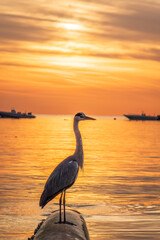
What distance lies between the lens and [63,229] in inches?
399

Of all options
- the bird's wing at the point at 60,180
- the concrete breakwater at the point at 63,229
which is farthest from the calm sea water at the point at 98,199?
the concrete breakwater at the point at 63,229

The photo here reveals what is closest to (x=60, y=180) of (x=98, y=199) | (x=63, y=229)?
(x=63, y=229)

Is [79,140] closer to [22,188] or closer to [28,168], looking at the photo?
[22,188]

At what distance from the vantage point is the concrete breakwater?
380 inches

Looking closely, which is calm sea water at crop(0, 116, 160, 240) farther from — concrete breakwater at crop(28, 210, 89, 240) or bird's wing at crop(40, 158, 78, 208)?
concrete breakwater at crop(28, 210, 89, 240)

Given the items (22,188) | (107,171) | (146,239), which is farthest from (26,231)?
(107,171)

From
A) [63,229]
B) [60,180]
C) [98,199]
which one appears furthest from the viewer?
[98,199]

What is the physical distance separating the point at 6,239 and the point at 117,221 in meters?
3.99

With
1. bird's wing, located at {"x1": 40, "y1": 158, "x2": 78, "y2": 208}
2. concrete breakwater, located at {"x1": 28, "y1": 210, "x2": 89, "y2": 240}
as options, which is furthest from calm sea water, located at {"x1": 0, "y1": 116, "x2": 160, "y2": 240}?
concrete breakwater, located at {"x1": 28, "y1": 210, "x2": 89, "y2": 240}

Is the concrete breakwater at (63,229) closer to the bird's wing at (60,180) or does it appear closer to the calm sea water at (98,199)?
the bird's wing at (60,180)

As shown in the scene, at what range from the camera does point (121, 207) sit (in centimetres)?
1698

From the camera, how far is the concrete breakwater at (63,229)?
965 cm

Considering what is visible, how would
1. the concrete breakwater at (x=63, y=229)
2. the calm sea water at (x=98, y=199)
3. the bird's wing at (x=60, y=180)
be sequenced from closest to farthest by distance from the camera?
the concrete breakwater at (x=63, y=229) → the bird's wing at (x=60, y=180) → the calm sea water at (x=98, y=199)

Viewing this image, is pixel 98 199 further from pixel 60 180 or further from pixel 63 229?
pixel 63 229
